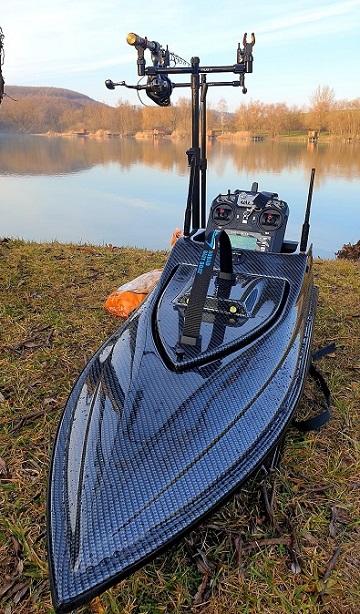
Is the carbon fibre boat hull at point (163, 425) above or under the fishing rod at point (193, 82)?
under

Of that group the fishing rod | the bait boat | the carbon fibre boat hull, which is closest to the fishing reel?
the fishing rod

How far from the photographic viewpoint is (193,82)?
358 cm

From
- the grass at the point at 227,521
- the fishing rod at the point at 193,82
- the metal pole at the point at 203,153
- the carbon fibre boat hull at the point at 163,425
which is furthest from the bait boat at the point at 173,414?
the metal pole at the point at 203,153

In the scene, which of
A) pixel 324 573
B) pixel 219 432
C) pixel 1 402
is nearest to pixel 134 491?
pixel 219 432

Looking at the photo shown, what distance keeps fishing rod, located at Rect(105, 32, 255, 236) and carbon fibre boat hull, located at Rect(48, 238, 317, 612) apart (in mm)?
1252

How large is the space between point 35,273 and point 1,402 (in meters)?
2.28

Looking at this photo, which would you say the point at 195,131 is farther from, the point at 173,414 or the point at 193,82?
the point at 173,414

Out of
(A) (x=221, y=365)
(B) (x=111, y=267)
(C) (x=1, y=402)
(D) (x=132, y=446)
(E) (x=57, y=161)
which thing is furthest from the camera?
(E) (x=57, y=161)

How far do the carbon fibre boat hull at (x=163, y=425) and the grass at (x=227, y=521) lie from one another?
37 cm

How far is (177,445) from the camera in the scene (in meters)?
1.51

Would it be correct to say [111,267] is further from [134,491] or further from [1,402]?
[134,491]

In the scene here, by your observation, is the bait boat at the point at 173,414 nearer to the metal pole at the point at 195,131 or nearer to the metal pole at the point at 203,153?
the metal pole at the point at 195,131

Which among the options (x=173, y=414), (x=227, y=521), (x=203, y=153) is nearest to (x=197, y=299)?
(x=173, y=414)

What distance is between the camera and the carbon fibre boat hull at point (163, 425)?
1289mm
